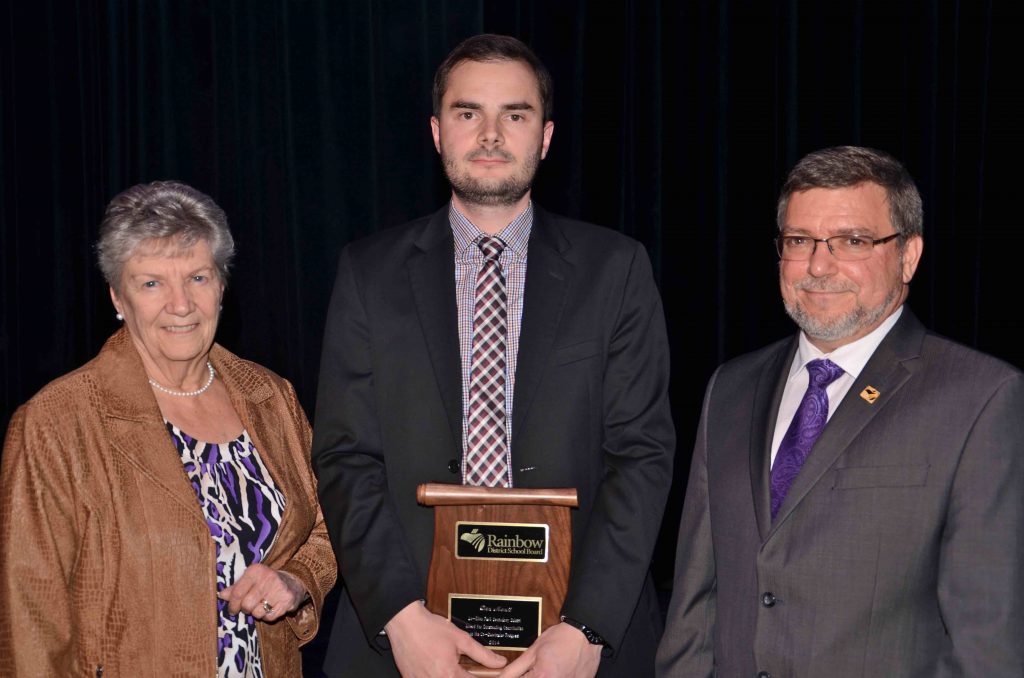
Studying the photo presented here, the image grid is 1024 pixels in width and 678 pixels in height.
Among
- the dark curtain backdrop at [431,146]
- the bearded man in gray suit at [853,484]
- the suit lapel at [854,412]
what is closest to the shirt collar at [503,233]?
the bearded man in gray suit at [853,484]

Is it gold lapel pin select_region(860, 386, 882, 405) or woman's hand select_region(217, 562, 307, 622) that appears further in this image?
woman's hand select_region(217, 562, 307, 622)

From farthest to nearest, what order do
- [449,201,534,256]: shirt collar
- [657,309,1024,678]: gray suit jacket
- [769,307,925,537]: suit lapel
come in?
[449,201,534,256]: shirt collar → [769,307,925,537]: suit lapel → [657,309,1024,678]: gray suit jacket

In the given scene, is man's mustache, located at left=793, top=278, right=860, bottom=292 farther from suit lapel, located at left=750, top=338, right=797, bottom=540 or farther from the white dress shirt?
suit lapel, located at left=750, top=338, right=797, bottom=540

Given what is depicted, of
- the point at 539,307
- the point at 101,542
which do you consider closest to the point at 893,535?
the point at 539,307

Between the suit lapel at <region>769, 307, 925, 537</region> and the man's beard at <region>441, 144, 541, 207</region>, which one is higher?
the man's beard at <region>441, 144, 541, 207</region>

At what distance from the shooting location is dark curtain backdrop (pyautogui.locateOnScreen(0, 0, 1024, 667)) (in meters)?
5.39

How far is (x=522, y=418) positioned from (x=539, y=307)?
259 millimetres

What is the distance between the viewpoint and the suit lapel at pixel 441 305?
2451mm

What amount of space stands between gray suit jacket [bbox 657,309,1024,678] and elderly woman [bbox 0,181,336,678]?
1.09 m

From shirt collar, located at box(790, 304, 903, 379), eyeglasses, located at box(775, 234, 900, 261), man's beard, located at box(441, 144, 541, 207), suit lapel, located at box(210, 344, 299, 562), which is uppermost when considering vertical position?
man's beard, located at box(441, 144, 541, 207)

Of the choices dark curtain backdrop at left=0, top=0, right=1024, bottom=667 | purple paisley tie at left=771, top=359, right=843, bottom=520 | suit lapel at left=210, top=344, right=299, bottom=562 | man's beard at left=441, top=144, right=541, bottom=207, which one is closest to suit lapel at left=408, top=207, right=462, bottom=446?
man's beard at left=441, top=144, right=541, bottom=207

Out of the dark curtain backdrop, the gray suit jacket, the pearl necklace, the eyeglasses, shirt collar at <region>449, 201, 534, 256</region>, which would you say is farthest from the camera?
the dark curtain backdrop

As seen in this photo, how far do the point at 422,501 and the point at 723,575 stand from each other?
68cm

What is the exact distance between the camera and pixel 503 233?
2562mm
